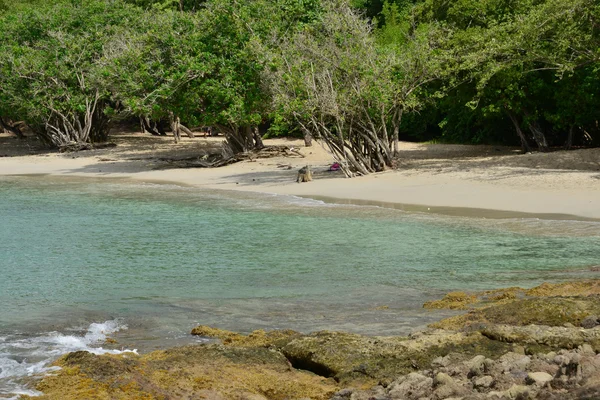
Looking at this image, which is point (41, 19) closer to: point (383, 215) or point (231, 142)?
point (231, 142)

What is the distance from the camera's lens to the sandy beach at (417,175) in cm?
1891

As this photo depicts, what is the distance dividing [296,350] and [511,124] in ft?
78.5

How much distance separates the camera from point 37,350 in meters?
8.33

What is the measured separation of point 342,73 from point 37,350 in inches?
668

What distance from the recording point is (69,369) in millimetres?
6996

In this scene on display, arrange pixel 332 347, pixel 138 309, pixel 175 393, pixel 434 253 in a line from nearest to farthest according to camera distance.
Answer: pixel 175 393
pixel 332 347
pixel 138 309
pixel 434 253

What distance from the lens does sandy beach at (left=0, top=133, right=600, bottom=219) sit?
18.9m

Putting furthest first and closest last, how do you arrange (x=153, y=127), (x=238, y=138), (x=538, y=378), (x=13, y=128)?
(x=13, y=128) < (x=153, y=127) < (x=238, y=138) < (x=538, y=378)

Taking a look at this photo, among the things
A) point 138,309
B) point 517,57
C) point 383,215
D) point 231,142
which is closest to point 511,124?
point 517,57

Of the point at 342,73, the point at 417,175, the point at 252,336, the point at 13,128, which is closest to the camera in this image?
the point at 252,336

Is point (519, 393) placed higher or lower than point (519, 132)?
lower

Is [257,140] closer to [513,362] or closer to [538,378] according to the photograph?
[513,362]

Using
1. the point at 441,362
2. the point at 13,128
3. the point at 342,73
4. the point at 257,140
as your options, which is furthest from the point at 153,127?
the point at 441,362

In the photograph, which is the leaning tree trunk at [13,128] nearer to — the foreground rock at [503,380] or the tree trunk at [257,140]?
the tree trunk at [257,140]
